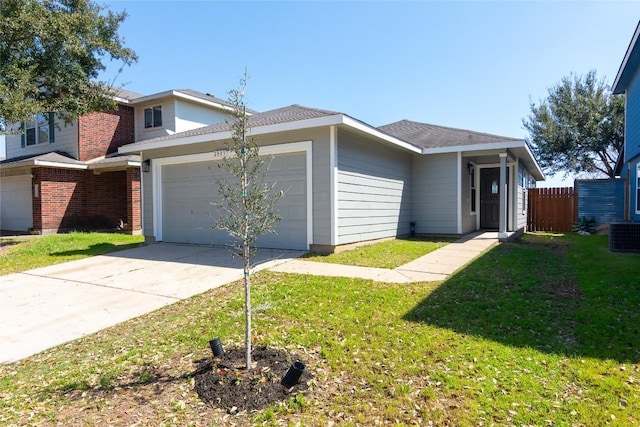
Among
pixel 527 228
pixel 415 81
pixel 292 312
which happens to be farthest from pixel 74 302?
pixel 527 228

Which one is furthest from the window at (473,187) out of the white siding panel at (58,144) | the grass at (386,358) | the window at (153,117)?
the white siding panel at (58,144)

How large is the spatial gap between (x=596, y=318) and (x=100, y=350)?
545 cm

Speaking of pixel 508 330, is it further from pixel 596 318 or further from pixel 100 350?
pixel 100 350

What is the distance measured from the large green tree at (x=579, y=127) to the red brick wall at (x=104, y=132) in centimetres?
2489

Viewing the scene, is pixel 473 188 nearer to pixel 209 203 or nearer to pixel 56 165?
pixel 209 203

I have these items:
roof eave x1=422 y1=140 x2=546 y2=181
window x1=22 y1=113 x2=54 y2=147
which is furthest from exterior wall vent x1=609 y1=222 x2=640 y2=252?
window x1=22 y1=113 x2=54 y2=147

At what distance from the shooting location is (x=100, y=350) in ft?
13.2

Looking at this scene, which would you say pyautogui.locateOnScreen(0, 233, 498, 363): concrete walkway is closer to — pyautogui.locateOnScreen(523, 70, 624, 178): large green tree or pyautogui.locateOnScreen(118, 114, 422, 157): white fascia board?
pyautogui.locateOnScreen(118, 114, 422, 157): white fascia board

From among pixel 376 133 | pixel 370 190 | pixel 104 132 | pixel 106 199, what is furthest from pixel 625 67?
pixel 106 199

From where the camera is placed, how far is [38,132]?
17.8m

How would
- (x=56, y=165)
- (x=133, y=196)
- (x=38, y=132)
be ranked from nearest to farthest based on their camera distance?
(x=56, y=165) → (x=133, y=196) → (x=38, y=132)

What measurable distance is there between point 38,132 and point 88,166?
15.5 ft

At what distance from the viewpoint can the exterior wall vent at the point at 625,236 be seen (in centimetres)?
883

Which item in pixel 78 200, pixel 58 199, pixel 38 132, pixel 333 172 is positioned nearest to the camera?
pixel 333 172
